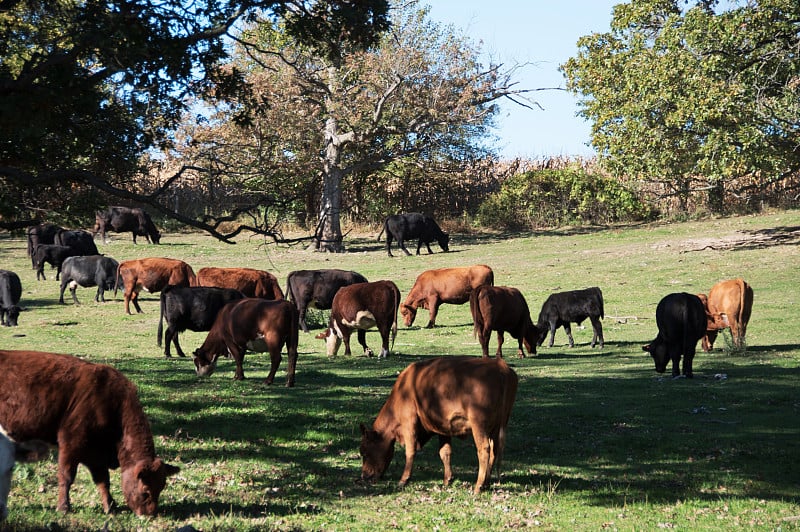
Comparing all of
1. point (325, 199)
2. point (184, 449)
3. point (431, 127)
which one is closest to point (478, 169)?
point (431, 127)

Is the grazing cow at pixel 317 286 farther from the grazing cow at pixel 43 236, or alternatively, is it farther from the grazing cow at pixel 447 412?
A: the grazing cow at pixel 43 236

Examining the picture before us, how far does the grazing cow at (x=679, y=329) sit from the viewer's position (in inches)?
601

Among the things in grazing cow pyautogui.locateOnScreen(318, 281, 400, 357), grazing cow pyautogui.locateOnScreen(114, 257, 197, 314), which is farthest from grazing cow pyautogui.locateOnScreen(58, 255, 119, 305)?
grazing cow pyautogui.locateOnScreen(318, 281, 400, 357)

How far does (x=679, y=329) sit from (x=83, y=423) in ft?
35.4

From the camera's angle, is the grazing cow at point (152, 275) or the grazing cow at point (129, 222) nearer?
the grazing cow at point (152, 275)

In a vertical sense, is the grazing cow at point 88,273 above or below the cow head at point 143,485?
above

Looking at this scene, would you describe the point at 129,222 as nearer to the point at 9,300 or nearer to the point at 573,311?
the point at 9,300

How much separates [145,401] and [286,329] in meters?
2.70

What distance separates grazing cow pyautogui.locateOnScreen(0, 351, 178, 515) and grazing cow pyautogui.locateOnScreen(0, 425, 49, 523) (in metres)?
1.89

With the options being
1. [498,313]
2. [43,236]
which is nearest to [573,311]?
[498,313]

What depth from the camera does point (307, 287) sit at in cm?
2452

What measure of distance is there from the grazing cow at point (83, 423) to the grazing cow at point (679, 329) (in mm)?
10206

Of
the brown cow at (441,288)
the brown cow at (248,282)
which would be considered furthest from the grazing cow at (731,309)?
the brown cow at (248,282)

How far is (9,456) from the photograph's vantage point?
16.9 feet
